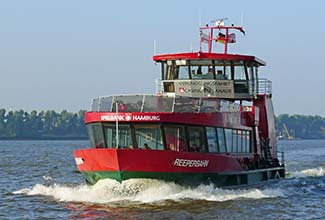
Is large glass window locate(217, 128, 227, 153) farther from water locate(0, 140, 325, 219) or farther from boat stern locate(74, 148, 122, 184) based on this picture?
boat stern locate(74, 148, 122, 184)

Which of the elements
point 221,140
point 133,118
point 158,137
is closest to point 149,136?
point 158,137

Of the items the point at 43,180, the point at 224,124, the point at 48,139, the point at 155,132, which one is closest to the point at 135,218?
the point at 155,132

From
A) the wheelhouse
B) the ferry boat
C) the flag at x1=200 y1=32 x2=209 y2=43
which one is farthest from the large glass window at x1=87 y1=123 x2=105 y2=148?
the flag at x1=200 y1=32 x2=209 y2=43

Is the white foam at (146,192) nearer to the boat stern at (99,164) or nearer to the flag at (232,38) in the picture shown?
the boat stern at (99,164)

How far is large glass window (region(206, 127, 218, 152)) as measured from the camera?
2667cm

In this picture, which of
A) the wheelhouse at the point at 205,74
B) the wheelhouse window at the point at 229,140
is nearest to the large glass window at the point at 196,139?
the wheelhouse window at the point at 229,140

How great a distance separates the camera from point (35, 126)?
188750 millimetres

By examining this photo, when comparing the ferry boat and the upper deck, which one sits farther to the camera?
the upper deck

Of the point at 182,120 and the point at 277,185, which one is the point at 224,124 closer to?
the point at 182,120

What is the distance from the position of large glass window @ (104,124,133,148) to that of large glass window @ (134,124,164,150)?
12.2 inches

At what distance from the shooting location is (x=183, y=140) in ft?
84.5

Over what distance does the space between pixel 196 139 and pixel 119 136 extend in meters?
2.63

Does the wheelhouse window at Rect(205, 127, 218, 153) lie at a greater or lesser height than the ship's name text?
lesser

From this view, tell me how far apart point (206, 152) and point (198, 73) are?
647cm
